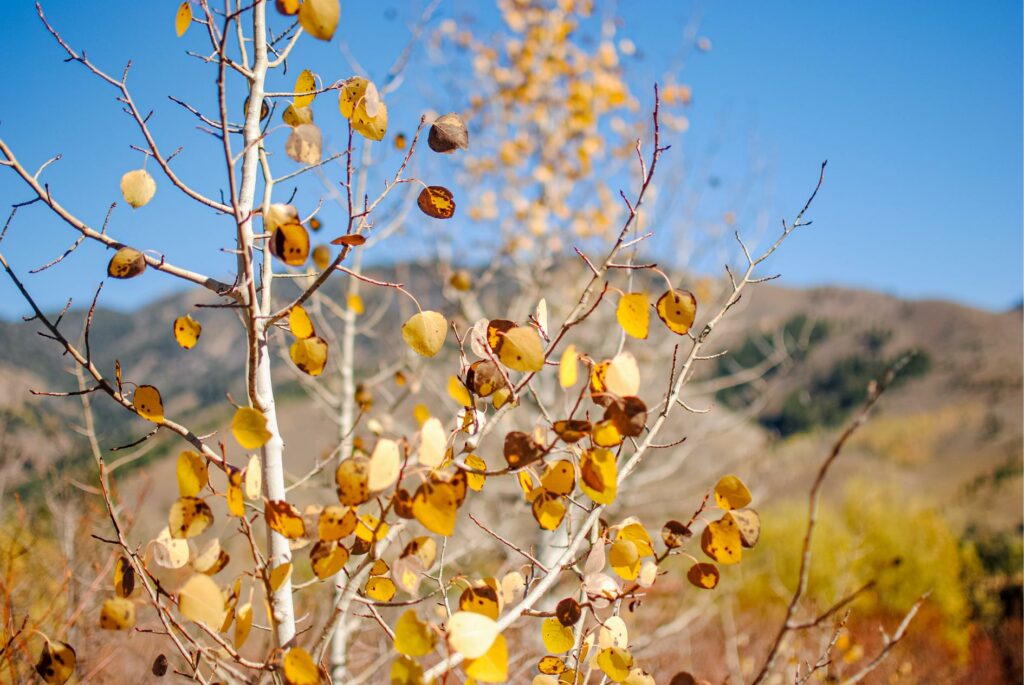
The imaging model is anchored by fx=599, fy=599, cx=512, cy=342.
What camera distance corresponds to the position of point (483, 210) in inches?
222

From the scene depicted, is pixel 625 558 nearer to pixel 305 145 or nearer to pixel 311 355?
pixel 311 355

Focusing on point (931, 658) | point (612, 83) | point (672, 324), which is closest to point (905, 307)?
point (931, 658)

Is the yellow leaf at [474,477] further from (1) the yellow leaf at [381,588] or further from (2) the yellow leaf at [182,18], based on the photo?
(2) the yellow leaf at [182,18]

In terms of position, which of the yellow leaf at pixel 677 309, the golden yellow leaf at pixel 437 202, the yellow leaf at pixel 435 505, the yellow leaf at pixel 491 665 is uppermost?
the golden yellow leaf at pixel 437 202

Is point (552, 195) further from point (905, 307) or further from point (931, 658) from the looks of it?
point (905, 307)

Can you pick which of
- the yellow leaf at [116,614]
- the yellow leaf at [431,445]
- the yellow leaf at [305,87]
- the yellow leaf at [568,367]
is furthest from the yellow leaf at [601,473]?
the yellow leaf at [305,87]

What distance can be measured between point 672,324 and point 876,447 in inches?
1489

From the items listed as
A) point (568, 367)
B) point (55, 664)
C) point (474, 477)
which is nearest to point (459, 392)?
point (474, 477)

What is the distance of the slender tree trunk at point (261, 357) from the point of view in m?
0.89

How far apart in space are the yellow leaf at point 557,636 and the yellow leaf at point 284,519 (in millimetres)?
436

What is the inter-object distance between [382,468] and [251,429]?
0.24m

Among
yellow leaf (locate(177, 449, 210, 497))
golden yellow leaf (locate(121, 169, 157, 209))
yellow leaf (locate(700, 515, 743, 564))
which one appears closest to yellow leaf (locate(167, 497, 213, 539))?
yellow leaf (locate(177, 449, 210, 497))

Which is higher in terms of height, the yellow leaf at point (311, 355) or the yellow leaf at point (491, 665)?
the yellow leaf at point (311, 355)

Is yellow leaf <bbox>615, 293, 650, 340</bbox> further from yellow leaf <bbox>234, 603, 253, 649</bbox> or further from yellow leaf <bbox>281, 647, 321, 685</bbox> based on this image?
yellow leaf <bbox>234, 603, 253, 649</bbox>
